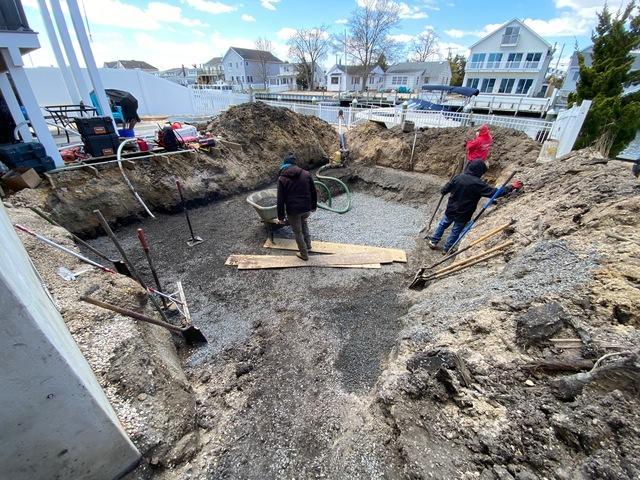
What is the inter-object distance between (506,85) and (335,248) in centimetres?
3380

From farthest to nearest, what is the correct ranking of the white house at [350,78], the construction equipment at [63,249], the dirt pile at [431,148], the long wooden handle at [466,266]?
1. the white house at [350,78]
2. the dirt pile at [431,148]
3. the long wooden handle at [466,266]
4. the construction equipment at [63,249]

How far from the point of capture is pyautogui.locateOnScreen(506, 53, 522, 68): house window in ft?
88.5

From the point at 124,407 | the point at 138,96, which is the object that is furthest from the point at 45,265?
the point at 138,96

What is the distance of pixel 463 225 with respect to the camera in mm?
5383

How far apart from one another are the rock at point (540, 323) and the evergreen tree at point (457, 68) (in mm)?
43706

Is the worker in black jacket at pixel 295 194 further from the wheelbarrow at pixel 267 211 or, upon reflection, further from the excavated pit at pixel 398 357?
the excavated pit at pixel 398 357

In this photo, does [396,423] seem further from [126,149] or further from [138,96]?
[138,96]

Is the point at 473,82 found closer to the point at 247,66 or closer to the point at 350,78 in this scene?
the point at 350,78

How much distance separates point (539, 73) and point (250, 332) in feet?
119

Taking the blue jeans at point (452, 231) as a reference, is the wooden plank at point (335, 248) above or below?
below

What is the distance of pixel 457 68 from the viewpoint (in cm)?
4041

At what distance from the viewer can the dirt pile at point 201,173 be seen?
5.89 meters

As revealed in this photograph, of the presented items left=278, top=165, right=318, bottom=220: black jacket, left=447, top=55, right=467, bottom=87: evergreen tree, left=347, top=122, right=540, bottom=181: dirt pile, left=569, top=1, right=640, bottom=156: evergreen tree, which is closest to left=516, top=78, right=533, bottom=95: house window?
left=447, top=55, right=467, bottom=87: evergreen tree

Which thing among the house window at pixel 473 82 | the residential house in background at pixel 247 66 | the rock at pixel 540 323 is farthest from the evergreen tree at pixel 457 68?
the rock at pixel 540 323
